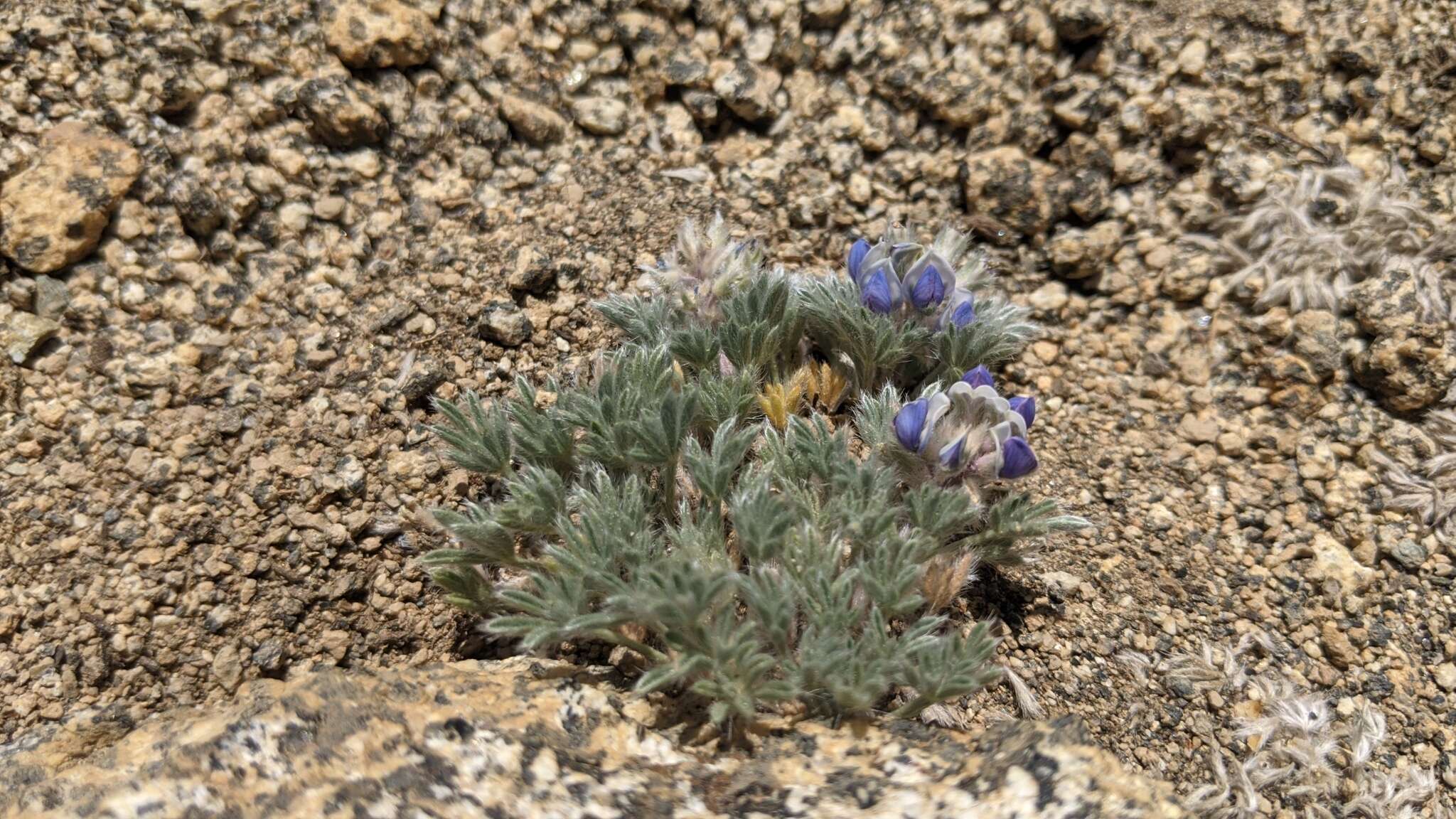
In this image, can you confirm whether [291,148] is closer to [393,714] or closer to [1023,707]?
[393,714]

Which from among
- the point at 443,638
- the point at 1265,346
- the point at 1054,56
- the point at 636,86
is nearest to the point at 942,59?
the point at 1054,56

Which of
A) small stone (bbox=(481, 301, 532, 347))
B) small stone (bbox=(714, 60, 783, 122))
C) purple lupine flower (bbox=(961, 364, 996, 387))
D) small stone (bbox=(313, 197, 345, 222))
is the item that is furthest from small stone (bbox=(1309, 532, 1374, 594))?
small stone (bbox=(313, 197, 345, 222))

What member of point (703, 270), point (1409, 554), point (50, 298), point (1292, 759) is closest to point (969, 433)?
point (703, 270)

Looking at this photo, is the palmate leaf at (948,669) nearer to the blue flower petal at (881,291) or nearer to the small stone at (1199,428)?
the blue flower petal at (881,291)

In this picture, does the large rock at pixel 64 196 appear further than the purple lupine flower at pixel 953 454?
Yes

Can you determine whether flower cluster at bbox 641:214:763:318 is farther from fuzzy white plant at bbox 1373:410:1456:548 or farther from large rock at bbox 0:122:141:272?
fuzzy white plant at bbox 1373:410:1456:548

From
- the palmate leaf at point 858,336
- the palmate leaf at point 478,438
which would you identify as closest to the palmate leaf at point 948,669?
the palmate leaf at point 858,336
